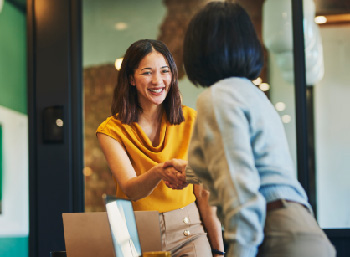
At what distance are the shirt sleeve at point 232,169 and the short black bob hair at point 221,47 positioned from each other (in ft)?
0.33

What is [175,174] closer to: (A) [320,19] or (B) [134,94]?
(B) [134,94]

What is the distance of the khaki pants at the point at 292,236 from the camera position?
1.11 m

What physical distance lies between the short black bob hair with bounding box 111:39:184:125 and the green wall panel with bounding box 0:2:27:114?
1.07 metres

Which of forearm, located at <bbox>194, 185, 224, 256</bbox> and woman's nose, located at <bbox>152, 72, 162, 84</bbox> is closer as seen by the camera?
forearm, located at <bbox>194, 185, 224, 256</bbox>

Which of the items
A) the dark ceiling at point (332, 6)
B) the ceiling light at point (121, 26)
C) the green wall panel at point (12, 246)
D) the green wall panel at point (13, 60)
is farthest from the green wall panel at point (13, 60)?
the dark ceiling at point (332, 6)

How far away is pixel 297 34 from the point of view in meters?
2.98

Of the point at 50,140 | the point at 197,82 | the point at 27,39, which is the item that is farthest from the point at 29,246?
the point at 197,82

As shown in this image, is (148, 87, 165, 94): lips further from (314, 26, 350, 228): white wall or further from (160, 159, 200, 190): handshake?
(314, 26, 350, 228): white wall

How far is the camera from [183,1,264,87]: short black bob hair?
4.15 ft

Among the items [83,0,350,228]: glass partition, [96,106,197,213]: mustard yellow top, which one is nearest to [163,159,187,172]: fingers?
[96,106,197,213]: mustard yellow top

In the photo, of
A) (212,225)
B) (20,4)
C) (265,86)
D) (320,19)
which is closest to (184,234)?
(212,225)

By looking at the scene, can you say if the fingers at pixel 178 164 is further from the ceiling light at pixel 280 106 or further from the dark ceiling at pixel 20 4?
the dark ceiling at pixel 20 4

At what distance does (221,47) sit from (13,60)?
2.12 meters

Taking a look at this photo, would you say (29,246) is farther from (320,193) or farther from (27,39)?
(320,193)
